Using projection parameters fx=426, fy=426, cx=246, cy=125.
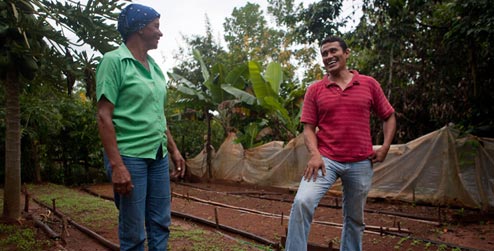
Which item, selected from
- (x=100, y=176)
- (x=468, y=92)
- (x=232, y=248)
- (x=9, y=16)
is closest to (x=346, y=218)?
(x=232, y=248)

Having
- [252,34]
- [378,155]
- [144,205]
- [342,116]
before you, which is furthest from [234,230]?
[252,34]

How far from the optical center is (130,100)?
7.38ft

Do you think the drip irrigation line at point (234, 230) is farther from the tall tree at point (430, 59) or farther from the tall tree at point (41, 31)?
the tall tree at point (430, 59)

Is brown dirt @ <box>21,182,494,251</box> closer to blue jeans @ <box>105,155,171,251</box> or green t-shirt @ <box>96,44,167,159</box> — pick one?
blue jeans @ <box>105,155,171,251</box>

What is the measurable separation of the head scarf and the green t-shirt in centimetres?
12

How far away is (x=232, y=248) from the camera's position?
4211mm

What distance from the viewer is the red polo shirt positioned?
2.85 metres

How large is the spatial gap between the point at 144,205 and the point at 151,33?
3.16 feet

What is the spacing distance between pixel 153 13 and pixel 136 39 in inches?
6.9

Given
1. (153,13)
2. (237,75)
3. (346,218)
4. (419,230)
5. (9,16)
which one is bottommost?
(419,230)

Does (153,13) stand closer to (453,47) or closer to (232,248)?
(232,248)

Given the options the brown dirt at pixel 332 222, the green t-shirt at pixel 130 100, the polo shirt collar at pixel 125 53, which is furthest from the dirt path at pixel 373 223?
the polo shirt collar at pixel 125 53

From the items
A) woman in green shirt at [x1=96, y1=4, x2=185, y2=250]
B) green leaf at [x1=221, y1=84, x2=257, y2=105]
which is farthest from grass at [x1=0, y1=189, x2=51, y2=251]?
green leaf at [x1=221, y1=84, x2=257, y2=105]

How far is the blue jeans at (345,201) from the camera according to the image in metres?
2.69
